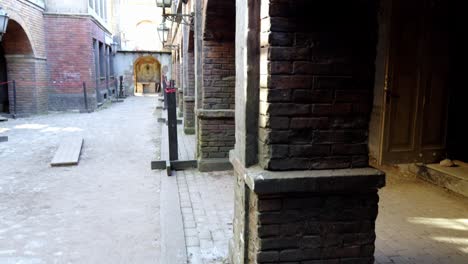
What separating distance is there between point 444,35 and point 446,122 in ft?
4.10

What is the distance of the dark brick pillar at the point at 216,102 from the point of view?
6.25 m

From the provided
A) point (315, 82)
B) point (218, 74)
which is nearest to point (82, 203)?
point (218, 74)

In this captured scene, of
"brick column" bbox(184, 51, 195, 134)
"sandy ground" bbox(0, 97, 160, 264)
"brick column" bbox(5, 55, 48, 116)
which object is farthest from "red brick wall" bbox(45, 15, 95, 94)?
"brick column" bbox(184, 51, 195, 134)

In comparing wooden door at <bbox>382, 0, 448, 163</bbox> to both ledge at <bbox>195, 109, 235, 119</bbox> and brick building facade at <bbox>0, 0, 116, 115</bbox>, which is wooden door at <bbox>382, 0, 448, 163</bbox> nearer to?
ledge at <bbox>195, 109, 235, 119</bbox>

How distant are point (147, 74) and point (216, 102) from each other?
2741 cm

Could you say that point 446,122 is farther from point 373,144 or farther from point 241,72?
point 241,72

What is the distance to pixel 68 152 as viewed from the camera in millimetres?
7816

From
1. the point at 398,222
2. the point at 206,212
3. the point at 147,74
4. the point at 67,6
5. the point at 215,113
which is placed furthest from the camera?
the point at 147,74

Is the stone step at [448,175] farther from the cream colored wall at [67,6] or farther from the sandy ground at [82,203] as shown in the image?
the cream colored wall at [67,6]

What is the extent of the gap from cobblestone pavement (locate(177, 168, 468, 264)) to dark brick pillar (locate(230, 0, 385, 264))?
40.3 inches

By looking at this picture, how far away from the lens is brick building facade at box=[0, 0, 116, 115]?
13.7 m

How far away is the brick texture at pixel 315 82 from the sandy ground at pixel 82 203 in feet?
6.38

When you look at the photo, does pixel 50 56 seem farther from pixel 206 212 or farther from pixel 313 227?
pixel 313 227

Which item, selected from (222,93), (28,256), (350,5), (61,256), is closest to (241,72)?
(350,5)
